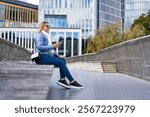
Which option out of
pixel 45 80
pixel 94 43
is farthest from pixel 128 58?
pixel 94 43

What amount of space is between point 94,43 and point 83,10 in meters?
41.9

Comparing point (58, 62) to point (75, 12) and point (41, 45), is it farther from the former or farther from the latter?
point (75, 12)

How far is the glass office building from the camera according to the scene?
15038cm

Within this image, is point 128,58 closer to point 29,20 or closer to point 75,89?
point 75,89

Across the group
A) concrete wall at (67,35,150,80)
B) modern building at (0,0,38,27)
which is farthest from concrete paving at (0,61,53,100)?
modern building at (0,0,38,27)

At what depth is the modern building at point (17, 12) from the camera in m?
116

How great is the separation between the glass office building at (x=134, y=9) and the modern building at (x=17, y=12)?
1533 inches

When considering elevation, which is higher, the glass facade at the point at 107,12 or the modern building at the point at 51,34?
the glass facade at the point at 107,12

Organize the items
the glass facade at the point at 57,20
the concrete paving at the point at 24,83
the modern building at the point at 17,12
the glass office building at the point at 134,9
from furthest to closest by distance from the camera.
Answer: the glass office building at the point at 134,9, the modern building at the point at 17,12, the glass facade at the point at 57,20, the concrete paving at the point at 24,83

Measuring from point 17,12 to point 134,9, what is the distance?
5019 cm

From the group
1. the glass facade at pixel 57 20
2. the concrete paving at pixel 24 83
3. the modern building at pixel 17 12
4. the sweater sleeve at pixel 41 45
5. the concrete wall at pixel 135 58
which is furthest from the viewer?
the modern building at pixel 17 12

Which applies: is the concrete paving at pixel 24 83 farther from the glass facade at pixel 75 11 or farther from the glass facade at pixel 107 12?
the glass facade at pixel 107 12

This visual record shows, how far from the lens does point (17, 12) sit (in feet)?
397

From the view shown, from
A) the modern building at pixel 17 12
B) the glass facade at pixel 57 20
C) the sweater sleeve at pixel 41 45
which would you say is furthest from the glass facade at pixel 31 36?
the sweater sleeve at pixel 41 45
